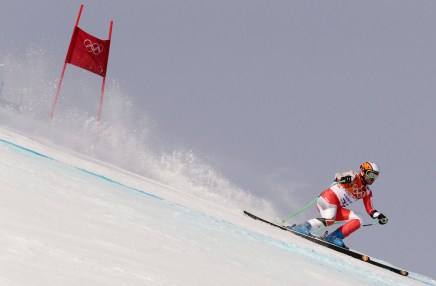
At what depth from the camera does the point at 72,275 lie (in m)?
1.82

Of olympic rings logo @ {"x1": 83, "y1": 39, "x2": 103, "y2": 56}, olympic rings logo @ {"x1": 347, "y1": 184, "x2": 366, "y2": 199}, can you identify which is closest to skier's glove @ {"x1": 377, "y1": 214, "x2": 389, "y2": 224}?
olympic rings logo @ {"x1": 347, "y1": 184, "x2": 366, "y2": 199}

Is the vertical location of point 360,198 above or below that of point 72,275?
above

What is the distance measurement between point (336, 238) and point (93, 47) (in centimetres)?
757

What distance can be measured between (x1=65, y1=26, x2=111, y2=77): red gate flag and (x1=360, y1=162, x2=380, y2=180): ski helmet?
705 centimetres

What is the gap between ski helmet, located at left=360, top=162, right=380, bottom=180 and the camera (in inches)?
371

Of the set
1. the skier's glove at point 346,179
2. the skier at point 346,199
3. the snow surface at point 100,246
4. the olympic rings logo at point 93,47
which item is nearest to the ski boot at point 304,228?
the skier at point 346,199

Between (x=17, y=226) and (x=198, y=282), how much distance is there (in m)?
0.79

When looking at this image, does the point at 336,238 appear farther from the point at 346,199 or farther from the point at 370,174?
the point at 370,174

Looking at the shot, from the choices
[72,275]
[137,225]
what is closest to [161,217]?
[137,225]

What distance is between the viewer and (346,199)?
963cm

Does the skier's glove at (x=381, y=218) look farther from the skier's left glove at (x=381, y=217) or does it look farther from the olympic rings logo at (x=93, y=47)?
the olympic rings logo at (x=93, y=47)

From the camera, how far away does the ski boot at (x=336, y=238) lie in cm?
902

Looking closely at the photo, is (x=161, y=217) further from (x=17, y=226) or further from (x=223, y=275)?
(x=17, y=226)

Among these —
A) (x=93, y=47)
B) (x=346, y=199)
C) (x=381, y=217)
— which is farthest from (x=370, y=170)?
(x=93, y=47)
